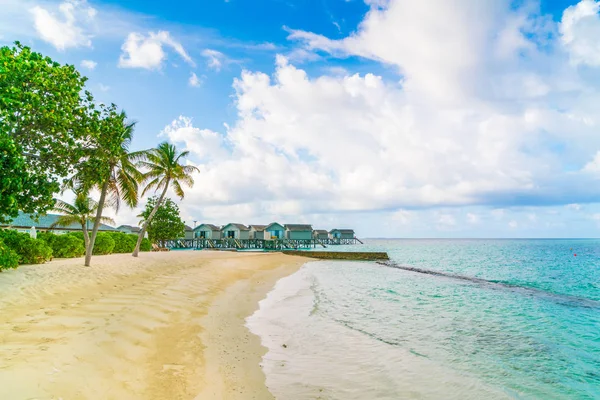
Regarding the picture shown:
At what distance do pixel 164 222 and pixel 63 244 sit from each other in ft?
70.4

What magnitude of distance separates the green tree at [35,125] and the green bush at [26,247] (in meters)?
5.36

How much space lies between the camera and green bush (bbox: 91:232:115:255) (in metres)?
29.0

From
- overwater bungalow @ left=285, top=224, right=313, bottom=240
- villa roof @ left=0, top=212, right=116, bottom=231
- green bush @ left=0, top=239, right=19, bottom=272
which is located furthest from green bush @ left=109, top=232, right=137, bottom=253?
overwater bungalow @ left=285, top=224, right=313, bottom=240

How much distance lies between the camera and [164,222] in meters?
44.2

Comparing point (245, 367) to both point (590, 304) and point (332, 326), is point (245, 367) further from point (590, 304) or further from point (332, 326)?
point (590, 304)

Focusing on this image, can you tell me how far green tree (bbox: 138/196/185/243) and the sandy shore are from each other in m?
30.6

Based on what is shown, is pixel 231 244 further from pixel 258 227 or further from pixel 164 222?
pixel 164 222

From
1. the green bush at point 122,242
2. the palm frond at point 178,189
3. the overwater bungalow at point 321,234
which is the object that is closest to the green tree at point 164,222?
the green bush at point 122,242

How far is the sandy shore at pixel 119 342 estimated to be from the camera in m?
5.02

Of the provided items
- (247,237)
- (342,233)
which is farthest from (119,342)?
(342,233)

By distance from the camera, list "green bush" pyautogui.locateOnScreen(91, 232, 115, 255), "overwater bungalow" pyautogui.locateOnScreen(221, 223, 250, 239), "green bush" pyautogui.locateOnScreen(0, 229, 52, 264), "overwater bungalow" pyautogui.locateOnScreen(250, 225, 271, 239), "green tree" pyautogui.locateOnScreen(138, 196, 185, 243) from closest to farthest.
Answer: "green bush" pyautogui.locateOnScreen(0, 229, 52, 264)
"green bush" pyautogui.locateOnScreen(91, 232, 115, 255)
"green tree" pyautogui.locateOnScreen(138, 196, 185, 243)
"overwater bungalow" pyautogui.locateOnScreen(221, 223, 250, 239)
"overwater bungalow" pyautogui.locateOnScreen(250, 225, 271, 239)

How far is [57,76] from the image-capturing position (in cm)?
1190

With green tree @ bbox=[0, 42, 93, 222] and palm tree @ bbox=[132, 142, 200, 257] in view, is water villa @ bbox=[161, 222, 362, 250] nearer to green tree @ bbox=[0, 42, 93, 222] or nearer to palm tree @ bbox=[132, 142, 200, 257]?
palm tree @ bbox=[132, 142, 200, 257]

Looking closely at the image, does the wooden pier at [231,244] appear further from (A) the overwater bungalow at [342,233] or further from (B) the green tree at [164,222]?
(A) the overwater bungalow at [342,233]
